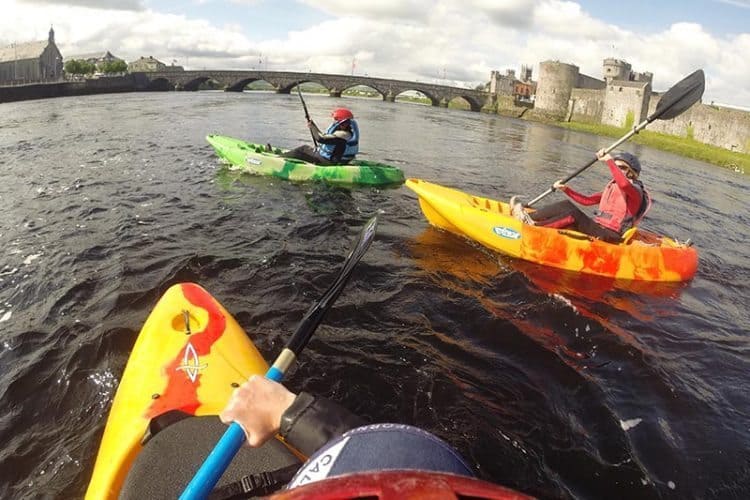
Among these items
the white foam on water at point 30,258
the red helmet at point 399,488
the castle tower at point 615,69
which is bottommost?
the white foam on water at point 30,258

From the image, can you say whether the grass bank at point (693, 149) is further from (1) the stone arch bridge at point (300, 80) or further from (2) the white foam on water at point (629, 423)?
(1) the stone arch bridge at point (300, 80)

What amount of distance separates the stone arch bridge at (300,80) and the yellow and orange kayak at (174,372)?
202 ft

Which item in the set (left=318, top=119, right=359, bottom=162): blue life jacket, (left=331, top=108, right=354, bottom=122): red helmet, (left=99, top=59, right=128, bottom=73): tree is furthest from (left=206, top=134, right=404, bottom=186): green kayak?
(left=99, top=59, right=128, bottom=73): tree

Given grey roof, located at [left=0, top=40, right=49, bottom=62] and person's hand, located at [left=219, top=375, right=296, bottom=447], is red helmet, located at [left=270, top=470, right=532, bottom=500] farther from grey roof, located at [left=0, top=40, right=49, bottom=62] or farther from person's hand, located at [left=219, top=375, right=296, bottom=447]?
grey roof, located at [left=0, top=40, right=49, bottom=62]

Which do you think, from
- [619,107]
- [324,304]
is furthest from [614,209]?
[619,107]

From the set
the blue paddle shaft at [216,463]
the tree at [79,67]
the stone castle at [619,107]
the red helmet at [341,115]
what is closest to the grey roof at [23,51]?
the tree at [79,67]

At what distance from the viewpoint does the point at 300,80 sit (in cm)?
6450

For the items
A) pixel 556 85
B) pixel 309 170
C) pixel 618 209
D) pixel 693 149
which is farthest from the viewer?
pixel 556 85

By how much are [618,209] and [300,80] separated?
6275 cm

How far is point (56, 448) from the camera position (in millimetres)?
3379

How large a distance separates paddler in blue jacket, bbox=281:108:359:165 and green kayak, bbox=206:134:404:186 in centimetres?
31

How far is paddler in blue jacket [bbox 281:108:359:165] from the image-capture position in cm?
1132

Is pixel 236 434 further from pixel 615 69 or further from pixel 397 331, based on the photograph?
pixel 615 69

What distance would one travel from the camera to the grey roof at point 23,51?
6920cm
